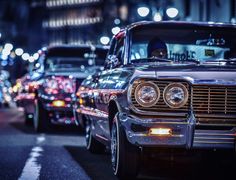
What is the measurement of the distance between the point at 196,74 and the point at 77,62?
9186mm

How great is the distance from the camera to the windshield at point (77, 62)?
56.3 ft

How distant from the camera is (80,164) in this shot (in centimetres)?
1085

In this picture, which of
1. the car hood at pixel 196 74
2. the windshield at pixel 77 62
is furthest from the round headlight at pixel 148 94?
the windshield at pixel 77 62

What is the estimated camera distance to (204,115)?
27.4ft

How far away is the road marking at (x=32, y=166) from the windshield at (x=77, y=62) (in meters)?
4.23

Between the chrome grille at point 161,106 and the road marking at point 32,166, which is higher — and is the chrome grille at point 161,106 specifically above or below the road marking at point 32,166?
above

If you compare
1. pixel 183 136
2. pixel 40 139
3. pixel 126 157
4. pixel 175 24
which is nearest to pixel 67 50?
pixel 40 139

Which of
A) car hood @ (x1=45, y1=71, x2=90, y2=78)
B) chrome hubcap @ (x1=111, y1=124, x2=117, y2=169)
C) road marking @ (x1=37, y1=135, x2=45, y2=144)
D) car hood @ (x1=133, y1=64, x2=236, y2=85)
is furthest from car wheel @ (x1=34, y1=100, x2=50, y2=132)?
car hood @ (x1=133, y1=64, x2=236, y2=85)

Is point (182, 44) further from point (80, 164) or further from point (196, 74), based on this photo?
point (80, 164)

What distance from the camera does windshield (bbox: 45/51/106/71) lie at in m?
17.2

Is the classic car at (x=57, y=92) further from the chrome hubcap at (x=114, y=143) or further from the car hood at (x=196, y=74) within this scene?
the car hood at (x=196, y=74)

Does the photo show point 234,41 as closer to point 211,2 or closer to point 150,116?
point 150,116

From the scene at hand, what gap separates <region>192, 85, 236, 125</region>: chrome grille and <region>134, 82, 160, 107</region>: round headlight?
389 millimetres

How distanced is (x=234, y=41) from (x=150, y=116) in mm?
Result: 2538
